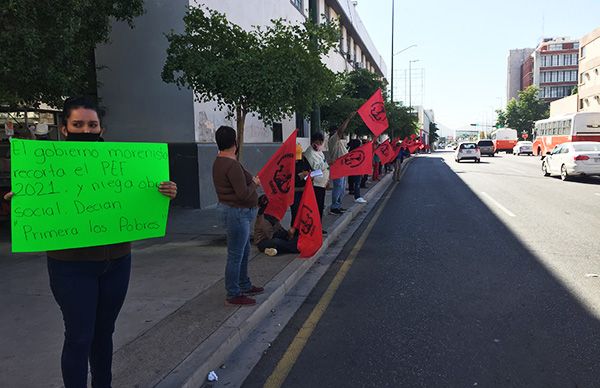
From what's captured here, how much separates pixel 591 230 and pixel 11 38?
383 inches

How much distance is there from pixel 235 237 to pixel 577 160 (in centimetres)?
1713

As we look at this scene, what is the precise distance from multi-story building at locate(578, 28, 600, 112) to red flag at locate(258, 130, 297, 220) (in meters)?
60.6

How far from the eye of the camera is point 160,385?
10.5ft

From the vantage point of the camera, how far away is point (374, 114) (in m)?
10.8

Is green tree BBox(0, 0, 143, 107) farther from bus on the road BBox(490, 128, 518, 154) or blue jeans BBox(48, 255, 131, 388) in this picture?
bus on the road BBox(490, 128, 518, 154)

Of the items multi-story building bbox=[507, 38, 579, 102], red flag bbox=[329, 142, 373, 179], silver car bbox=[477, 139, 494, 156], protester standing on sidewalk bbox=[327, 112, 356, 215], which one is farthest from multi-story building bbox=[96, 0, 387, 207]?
multi-story building bbox=[507, 38, 579, 102]

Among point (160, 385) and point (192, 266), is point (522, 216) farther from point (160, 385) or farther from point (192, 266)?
point (160, 385)

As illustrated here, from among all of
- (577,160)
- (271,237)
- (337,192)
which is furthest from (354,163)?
(577,160)

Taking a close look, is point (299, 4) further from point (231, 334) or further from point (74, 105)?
point (74, 105)

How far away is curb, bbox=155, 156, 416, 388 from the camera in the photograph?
3.37 meters

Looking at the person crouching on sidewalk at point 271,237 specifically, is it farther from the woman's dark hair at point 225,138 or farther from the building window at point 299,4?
the building window at point 299,4

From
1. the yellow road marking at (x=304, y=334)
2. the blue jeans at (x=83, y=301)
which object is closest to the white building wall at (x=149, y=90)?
the yellow road marking at (x=304, y=334)

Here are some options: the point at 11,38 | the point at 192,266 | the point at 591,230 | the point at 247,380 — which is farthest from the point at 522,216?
the point at 11,38

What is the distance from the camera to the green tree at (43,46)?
19.5 ft
